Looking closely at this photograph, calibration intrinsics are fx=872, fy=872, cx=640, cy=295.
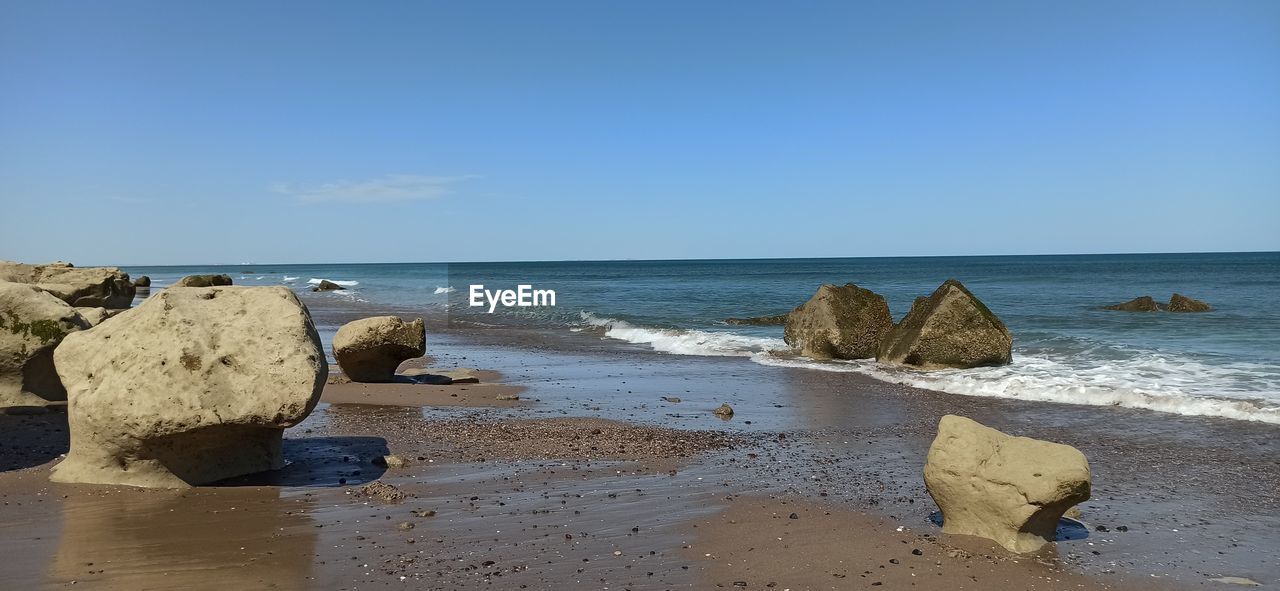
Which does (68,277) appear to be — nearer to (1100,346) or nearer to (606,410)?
(606,410)

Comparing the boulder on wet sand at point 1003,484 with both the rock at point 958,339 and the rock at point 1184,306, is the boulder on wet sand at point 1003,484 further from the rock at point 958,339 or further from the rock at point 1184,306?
the rock at point 1184,306

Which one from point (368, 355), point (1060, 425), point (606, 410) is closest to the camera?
point (1060, 425)

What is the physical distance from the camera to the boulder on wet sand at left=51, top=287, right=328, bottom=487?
7453 millimetres

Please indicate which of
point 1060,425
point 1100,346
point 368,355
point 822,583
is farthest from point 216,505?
point 1100,346

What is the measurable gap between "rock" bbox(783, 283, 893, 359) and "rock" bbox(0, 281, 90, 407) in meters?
14.3

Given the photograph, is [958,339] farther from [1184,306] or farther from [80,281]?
[80,281]

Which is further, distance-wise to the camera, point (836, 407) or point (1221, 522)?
point (836, 407)

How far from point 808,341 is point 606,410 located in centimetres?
882

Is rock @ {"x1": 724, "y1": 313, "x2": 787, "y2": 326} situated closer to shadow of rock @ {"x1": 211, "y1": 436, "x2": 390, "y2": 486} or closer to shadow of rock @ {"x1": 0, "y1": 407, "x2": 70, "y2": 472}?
shadow of rock @ {"x1": 211, "y1": 436, "x2": 390, "y2": 486}

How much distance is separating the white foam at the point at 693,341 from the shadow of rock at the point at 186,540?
1454 centimetres

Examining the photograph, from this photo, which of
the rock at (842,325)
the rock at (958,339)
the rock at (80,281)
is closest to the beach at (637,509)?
the rock at (958,339)

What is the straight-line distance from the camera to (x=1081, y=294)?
4550 centimetres

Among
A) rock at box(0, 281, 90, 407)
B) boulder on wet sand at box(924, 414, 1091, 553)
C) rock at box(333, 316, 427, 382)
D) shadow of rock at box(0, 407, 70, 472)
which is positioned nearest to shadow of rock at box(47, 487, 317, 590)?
shadow of rock at box(0, 407, 70, 472)

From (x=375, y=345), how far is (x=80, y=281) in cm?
1636
